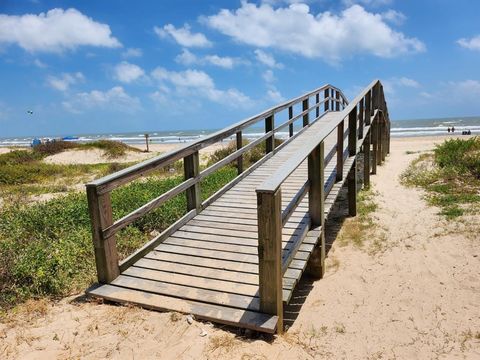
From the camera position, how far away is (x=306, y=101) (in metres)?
9.96

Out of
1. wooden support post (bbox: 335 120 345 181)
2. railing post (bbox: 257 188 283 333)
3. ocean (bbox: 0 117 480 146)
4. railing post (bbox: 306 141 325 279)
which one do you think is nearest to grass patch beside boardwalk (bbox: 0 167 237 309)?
railing post (bbox: 257 188 283 333)

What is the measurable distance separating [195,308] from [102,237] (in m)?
1.05

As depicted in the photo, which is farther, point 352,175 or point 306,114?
point 306,114

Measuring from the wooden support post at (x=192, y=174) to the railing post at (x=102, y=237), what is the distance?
5.07ft

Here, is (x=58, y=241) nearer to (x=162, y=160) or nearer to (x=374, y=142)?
(x=162, y=160)

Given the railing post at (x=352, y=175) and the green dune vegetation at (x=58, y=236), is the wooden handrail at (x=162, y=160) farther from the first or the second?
the railing post at (x=352, y=175)

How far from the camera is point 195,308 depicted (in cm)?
315

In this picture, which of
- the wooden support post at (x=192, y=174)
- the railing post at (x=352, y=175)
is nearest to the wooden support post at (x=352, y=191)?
the railing post at (x=352, y=175)

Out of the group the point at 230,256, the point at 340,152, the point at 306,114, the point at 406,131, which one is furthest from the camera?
the point at 406,131

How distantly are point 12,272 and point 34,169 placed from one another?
1082 cm

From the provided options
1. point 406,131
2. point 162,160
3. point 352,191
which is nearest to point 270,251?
point 162,160

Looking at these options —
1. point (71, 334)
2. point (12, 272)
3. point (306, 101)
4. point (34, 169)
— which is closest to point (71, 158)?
point (34, 169)

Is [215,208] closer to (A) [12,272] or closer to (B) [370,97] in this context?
(A) [12,272]

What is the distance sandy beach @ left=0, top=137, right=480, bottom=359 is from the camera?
2.76m
